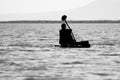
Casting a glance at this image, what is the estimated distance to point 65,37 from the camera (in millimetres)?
34219

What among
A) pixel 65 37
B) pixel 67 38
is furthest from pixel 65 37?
pixel 67 38

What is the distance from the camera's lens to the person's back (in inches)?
1329

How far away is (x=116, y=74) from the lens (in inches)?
789

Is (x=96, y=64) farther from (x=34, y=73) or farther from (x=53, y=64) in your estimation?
(x=34, y=73)

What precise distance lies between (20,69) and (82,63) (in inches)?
178

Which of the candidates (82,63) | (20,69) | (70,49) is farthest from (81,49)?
(20,69)

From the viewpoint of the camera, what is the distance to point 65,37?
34219 millimetres

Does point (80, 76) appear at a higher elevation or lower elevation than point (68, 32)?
lower

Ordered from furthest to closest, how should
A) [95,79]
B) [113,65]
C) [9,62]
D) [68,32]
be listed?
1. [68,32]
2. [9,62]
3. [113,65]
4. [95,79]

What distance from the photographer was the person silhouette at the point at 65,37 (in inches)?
1329

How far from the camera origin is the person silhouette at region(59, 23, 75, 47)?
33.8 metres

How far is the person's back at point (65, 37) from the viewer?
3375 centimetres

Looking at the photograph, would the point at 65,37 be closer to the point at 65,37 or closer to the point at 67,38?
the point at 65,37

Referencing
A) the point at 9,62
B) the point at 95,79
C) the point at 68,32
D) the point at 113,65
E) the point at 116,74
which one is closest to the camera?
the point at 95,79
